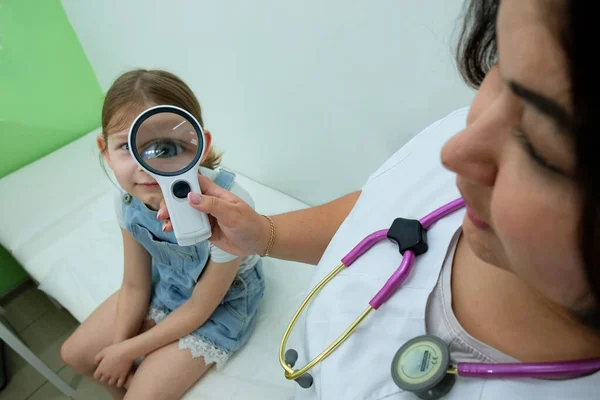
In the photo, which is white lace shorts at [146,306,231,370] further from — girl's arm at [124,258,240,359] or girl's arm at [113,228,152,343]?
girl's arm at [113,228,152,343]

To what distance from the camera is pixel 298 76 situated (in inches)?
50.4

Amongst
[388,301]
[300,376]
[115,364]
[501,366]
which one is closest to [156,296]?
[115,364]

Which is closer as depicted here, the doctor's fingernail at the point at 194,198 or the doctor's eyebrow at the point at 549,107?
the doctor's eyebrow at the point at 549,107

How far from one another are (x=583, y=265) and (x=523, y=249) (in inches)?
1.7

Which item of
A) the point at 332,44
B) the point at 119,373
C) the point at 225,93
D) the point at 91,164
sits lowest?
the point at 119,373

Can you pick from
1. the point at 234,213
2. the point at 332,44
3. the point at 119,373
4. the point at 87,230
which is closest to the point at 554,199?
the point at 234,213

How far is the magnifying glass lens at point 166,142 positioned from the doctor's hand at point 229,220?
0.20 ft

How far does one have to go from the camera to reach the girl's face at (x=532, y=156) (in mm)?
296

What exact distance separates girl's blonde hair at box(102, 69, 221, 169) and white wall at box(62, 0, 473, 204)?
1.27 feet

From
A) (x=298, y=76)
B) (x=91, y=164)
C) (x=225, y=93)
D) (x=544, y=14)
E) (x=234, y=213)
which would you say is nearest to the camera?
(x=544, y=14)

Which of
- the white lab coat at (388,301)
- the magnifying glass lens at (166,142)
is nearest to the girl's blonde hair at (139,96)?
the magnifying glass lens at (166,142)

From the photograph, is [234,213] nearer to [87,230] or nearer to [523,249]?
[523,249]

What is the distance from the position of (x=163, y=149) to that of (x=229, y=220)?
0.62 ft

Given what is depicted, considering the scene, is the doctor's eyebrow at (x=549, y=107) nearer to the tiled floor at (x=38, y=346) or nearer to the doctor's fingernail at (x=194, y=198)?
the doctor's fingernail at (x=194, y=198)
